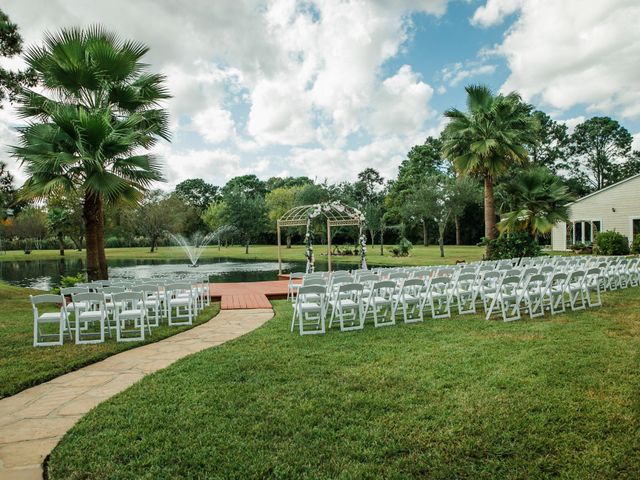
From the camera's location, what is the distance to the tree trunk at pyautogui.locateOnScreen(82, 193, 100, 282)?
10.7 metres

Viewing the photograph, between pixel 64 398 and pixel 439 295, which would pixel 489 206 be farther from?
pixel 64 398

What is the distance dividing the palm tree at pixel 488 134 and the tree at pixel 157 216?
33.5 metres

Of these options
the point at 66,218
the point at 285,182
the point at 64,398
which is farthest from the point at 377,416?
the point at 285,182

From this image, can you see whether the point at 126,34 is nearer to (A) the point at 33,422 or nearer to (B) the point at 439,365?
(A) the point at 33,422

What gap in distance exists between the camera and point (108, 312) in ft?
24.8

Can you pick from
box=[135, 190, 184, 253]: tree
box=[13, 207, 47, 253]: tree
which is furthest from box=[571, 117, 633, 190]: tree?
box=[13, 207, 47, 253]: tree

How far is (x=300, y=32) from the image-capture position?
1459cm

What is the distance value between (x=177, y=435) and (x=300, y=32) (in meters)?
14.0

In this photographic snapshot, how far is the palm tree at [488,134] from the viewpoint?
56.3 feet

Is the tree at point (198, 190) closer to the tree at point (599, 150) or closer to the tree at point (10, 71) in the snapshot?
the tree at point (599, 150)

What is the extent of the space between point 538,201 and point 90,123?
50.3ft

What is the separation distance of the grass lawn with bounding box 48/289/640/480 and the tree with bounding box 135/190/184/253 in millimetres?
41342

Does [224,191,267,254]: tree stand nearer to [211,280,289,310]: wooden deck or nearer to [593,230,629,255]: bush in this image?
[211,280,289,310]: wooden deck

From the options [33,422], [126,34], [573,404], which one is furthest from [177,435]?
[126,34]
